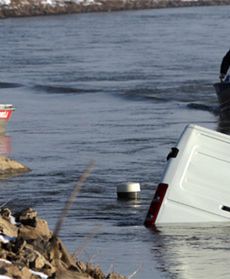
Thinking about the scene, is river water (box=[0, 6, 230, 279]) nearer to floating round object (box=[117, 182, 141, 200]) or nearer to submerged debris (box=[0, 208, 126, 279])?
floating round object (box=[117, 182, 141, 200])

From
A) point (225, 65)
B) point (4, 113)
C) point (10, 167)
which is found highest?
point (10, 167)

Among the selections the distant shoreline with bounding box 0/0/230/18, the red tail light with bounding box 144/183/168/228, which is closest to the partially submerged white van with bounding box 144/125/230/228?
the red tail light with bounding box 144/183/168/228

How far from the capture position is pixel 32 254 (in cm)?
921

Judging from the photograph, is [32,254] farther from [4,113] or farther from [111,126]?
[111,126]

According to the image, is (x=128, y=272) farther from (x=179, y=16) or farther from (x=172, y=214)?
(x=179, y=16)

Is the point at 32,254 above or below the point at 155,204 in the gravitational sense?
above

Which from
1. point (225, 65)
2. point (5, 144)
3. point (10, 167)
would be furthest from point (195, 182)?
point (225, 65)

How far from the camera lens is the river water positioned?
46.1 feet

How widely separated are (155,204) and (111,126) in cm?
1465

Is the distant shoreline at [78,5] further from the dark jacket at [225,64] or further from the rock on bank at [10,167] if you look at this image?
the rock on bank at [10,167]

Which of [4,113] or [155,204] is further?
[4,113]

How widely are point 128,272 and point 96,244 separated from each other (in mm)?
2020

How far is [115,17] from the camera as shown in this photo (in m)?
91.8

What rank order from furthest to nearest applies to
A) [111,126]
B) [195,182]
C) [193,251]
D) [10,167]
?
[111,126], [10,167], [195,182], [193,251]
